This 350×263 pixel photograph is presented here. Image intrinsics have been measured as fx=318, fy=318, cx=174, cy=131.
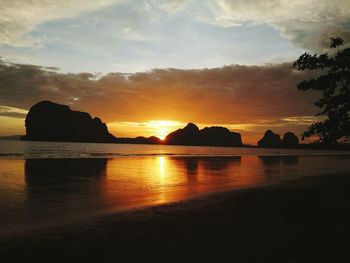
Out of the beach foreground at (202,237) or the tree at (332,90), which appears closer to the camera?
the beach foreground at (202,237)

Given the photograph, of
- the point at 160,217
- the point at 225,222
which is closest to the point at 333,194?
the point at 225,222

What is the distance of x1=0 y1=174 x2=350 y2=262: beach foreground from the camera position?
8.08 m

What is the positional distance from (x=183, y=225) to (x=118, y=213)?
3638 millimetres

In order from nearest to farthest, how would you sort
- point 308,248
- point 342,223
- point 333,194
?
point 308,248 < point 342,223 < point 333,194

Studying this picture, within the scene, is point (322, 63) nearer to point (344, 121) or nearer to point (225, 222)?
point (344, 121)

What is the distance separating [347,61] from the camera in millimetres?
18594

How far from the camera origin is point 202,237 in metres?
9.72

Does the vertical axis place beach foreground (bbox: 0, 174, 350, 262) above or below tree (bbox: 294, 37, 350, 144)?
below

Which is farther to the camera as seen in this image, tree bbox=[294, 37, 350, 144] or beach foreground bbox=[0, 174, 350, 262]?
tree bbox=[294, 37, 350, 144]

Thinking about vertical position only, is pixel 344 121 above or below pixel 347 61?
below

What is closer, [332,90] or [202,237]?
[202,237]

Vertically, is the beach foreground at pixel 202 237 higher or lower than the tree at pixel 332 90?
lower

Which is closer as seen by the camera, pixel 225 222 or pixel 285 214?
pixel 225 222

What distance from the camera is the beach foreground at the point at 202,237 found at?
8.08 metres
